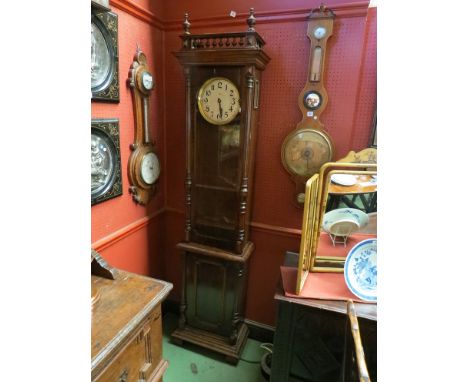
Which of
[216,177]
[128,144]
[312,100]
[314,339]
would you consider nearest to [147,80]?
[128,144]

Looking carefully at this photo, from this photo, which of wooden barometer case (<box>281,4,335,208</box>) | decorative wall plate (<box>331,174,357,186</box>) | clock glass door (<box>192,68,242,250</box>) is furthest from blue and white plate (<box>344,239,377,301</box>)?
clock glass door (<box>192,68,242,250</box>)

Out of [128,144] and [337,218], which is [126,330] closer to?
[337,218]

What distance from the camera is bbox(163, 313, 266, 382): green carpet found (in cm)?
185

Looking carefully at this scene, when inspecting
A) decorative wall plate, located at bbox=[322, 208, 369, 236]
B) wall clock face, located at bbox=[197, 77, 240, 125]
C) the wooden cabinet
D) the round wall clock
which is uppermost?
wall clock face, located at bbox=[197, 77, 240, 125]

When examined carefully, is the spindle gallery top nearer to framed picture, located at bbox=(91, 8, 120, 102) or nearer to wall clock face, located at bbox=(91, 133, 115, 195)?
framed picture, located at bbox=(91, 8, 120, 102)

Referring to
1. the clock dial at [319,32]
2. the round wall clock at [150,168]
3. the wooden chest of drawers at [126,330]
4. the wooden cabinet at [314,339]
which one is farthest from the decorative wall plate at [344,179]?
the round wall clock at [150,168]

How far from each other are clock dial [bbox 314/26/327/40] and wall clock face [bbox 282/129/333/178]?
1.75 feet

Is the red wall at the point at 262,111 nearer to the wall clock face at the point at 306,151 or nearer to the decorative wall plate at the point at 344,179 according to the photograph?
the wall clock face at the point at 306,151

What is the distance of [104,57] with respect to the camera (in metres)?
1.49

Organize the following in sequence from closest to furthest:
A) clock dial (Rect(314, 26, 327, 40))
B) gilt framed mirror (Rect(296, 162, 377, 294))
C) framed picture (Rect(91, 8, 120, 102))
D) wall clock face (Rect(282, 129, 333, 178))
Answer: gilt framed mirror (Rect(296, 162, 377, 294)), framed picture (Rect(91, 8, 120, 102)), clock dial (Rect(314, 26, 327, 40)), wall clock face (Rect(282, 129, 333, 178))

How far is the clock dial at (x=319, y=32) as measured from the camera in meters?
1.58

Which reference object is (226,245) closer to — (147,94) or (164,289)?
(164,289)

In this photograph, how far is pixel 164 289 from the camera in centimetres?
117

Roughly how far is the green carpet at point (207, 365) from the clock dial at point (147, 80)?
1.88m
